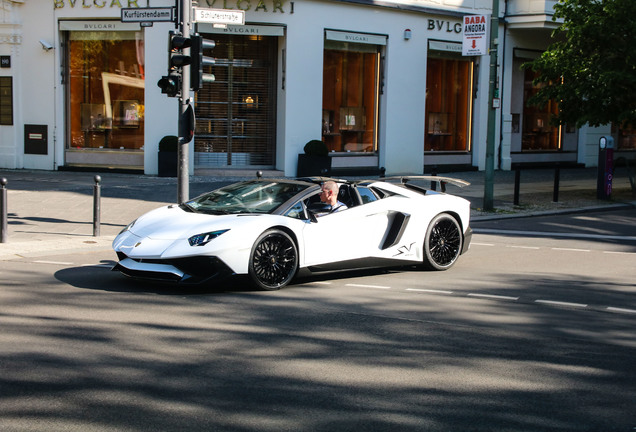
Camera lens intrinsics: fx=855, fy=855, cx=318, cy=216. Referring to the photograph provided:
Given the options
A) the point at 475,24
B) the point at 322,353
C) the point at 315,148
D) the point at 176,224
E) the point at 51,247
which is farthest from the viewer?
the point at 315,148

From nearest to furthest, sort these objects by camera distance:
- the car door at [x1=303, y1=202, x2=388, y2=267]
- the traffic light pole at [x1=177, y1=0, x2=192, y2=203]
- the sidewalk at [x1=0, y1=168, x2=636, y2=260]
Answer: the car door at [x1=303, y1=202, x2=388, y2=267]
the sidewalk at [x1=0, y1=168, x2=636, y2=260]
the traffic light pole at [x1=177, y1=0, x2=192, y2=203]

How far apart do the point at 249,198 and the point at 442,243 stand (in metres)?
2.59

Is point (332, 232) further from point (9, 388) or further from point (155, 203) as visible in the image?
point (155, 203)

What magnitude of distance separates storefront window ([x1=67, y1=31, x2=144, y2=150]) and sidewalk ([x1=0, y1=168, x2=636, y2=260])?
3.89ft

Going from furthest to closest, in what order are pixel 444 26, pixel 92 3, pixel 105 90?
pixel 444 26 → pixel 105 90 → pixel 92 3

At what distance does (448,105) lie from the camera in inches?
1102

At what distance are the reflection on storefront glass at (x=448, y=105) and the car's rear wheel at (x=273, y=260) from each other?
18.8 meters

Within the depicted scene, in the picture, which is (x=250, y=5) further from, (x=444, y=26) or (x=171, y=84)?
(x=171, y=84)

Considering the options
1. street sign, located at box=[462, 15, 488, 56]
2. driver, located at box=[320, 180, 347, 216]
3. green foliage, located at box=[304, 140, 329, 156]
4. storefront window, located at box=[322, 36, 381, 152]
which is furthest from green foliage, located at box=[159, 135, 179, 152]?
driver, located at box=[320, 180, 347, 216]

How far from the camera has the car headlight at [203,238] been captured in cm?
864

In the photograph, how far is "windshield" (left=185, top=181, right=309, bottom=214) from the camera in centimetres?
943

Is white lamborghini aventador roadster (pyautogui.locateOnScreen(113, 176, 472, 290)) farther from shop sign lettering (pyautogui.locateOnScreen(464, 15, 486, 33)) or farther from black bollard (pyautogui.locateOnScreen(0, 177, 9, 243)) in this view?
shop sign lettering (pyautogui.locateOnScreen(464, 15, 486, 33))

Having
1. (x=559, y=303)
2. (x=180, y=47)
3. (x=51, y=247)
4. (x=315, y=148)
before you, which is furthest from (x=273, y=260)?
(x=315, y=148)

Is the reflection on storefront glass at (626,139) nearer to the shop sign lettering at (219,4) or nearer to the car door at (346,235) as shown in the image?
the shop sign lettering at (219,4)
